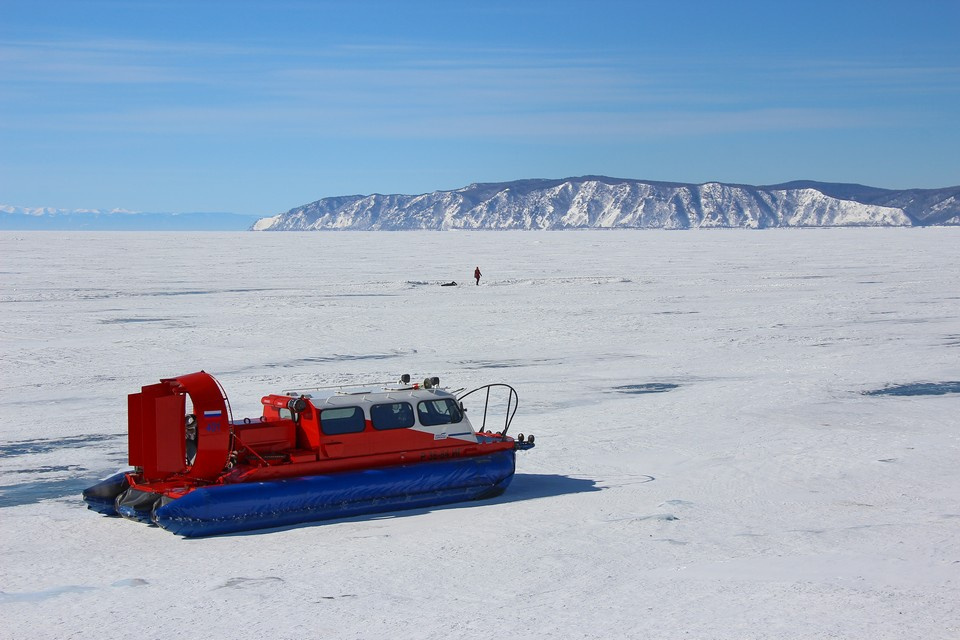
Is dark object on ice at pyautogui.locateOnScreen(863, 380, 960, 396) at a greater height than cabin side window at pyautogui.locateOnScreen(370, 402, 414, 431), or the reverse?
cabin side window at pyautogui.locateOnScreen(370, 402, 414, 431)

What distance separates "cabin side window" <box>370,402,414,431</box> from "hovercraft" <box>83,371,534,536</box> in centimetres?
1

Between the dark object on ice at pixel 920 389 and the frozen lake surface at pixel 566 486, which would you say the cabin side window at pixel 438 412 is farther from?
the dark object on ice at pixel 920 389

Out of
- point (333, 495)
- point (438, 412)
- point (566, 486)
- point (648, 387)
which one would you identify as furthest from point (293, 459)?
point (648, 387)

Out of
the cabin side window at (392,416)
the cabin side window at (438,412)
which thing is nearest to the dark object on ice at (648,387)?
the cabin side window at (438,412)

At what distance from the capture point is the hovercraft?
9.96 metres

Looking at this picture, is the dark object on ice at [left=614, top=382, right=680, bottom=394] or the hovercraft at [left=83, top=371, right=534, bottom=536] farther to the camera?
the dark object on ice at [left=614, top=382, right=680, bottom=394]

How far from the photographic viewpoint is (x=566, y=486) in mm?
11680

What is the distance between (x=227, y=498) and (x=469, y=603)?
294cm

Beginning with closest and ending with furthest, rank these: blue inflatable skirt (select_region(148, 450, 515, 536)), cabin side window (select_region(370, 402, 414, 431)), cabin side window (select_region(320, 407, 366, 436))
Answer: blue inflatable skirt (select_region(148, 450, 515, 536)) < cabin side window (select_region(320, 407, 366, 436)) < cabin side window (select_region(370, 402, 414, 431))

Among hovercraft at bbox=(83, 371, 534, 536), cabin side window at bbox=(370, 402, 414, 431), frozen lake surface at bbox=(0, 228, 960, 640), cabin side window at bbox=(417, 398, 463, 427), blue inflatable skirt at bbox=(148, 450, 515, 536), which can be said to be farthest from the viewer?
cabin side window at bbox=(417, 398, 463, 427)

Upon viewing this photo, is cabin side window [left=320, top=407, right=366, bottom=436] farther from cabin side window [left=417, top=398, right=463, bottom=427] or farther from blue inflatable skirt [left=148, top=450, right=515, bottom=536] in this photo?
cabin side window [left=417, top=398, right=463, bottom=427]

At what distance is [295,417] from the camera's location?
10.8 meters

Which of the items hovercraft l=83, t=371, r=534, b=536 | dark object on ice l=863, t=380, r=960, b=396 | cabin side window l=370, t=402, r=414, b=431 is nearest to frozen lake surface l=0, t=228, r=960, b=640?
dark object on ice l=863, t=380, r=960, b=396

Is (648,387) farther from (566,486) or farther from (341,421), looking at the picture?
(341,421)
